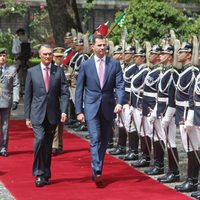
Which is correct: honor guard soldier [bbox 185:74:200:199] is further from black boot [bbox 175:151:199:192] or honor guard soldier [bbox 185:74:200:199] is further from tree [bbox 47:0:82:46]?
tree [bbox 47:0:82:46]

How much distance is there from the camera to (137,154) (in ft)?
41.9

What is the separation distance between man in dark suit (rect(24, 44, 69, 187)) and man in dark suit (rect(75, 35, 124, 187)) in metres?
0.29

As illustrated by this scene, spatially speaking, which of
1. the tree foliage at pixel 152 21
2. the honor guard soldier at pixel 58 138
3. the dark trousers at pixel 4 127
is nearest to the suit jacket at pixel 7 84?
the dark trousers at pixel 4 127

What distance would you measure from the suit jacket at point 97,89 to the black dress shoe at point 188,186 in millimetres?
1380

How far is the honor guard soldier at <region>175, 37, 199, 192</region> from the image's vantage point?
33.6ft

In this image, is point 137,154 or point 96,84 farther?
point 137,154

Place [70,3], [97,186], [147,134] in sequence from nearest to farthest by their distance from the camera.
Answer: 1. [97,186]
2. [147,134]
3. [70,3]

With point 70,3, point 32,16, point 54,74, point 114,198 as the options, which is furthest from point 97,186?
point 32,16

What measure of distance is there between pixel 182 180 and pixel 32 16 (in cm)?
1952

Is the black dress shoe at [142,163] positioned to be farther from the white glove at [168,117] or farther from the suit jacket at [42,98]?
the suit jacket at [42,98]

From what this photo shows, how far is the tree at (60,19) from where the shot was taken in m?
20.3

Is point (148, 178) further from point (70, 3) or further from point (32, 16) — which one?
point (32, 16)

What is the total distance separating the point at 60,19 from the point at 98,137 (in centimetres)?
1010

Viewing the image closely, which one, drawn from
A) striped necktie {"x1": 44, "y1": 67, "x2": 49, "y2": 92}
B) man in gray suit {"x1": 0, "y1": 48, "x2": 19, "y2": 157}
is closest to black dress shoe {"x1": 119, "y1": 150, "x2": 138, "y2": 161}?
man in gray suit {"x1": 0, "y1": 48, "x2": 19, "y2": 157}
